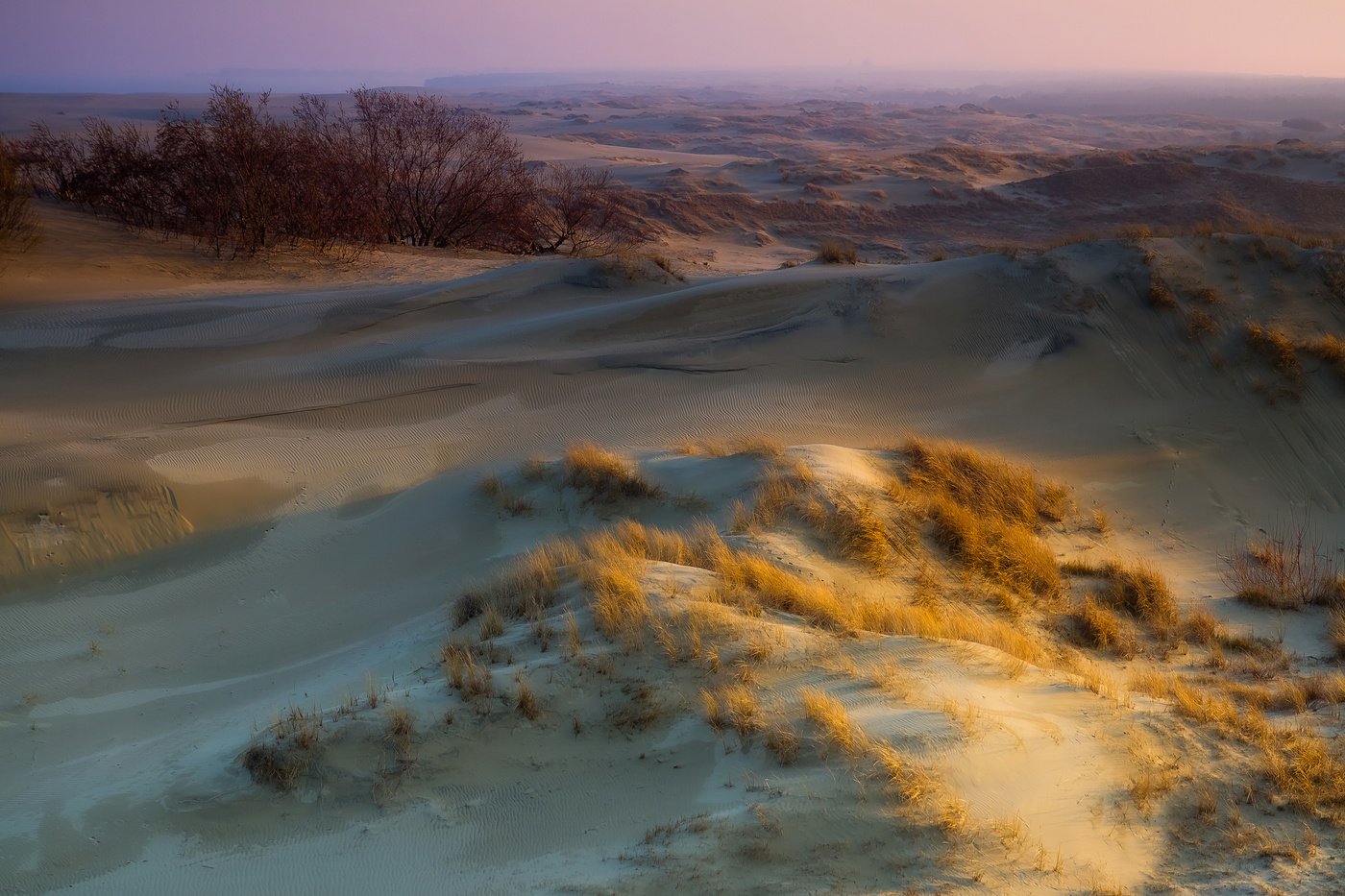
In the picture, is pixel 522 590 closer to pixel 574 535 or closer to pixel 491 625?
pixel 491 625

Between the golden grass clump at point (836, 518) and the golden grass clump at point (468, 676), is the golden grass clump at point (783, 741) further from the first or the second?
the golden grass clump at point (836, 518)

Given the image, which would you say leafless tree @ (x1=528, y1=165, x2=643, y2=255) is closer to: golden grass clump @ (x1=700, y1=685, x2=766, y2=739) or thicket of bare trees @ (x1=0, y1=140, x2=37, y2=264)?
thicket of bare trees @ (x1=0, y1=140, x2=37, y2=264)

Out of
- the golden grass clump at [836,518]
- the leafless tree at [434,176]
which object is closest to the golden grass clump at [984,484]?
the golden grass clump at [836,518]

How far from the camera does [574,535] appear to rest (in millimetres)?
7164

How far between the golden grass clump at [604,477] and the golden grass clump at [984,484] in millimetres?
2474

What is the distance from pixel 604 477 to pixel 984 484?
3523 mm

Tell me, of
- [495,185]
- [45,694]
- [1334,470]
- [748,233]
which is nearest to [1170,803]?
[45,694]

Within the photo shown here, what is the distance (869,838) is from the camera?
3.52m

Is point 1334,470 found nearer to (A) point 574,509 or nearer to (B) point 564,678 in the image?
(A) point 574,509

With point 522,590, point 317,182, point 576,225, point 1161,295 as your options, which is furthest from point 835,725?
point 576,225

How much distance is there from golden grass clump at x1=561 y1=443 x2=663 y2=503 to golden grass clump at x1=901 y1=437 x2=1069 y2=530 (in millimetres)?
2474

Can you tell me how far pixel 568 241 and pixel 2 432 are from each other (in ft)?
54.2

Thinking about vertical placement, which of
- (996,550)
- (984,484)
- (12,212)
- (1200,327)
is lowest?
(996,550)

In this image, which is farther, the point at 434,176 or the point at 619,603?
the point at 434,176
